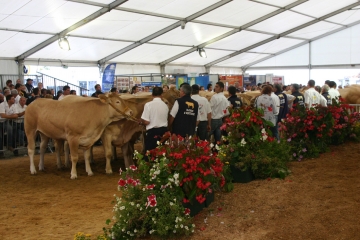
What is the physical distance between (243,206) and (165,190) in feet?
4.63

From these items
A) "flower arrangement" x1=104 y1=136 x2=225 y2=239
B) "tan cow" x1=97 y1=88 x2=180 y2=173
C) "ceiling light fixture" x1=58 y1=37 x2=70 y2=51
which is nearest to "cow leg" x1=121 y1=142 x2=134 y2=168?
"tan cow" x1=97 y1=88 x2=180 y2=173

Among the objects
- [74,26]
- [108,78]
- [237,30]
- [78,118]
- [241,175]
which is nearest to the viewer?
[241,175]

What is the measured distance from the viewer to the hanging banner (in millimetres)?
20453

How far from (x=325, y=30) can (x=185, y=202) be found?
2880cm

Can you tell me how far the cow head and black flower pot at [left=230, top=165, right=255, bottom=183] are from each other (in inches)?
118

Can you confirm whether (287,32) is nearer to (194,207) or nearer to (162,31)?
(162,31)

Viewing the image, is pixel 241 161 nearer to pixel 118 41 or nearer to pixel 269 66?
pixel 118 41

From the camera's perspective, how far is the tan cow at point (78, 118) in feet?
A: 31.2

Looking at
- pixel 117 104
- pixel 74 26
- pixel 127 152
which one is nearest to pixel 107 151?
pixel 127 152

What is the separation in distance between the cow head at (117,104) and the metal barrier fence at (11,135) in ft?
16.0

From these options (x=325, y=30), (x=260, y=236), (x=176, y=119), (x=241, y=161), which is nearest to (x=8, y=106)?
(x=176, y=119)

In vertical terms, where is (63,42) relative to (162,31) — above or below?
below

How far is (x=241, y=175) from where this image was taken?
24.7 feet

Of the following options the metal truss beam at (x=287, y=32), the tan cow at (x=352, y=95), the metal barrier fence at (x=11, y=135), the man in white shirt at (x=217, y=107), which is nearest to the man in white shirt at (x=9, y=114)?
the metal barrier fence at (x=11, y=135)
